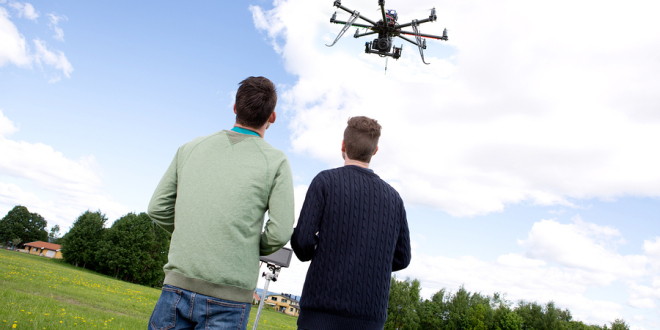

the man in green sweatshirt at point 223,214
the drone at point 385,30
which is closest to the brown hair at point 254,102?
the man in green sweatshirt at point 223,214

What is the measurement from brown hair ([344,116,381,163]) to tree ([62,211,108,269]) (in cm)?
6630

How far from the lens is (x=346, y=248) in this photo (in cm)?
267

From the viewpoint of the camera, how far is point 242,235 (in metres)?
2.27

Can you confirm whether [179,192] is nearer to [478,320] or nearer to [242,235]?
[242,235]

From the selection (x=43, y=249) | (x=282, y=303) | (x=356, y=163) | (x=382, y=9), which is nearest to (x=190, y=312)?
→ (x=356, y=163)

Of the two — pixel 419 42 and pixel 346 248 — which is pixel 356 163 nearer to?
pixel 346 248

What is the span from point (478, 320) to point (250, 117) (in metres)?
78.0

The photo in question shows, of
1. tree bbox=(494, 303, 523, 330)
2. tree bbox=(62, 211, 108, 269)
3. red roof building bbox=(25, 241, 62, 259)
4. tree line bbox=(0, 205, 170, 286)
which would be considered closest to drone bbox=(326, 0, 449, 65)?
tree line bbox=(0, 205, 170, 286)

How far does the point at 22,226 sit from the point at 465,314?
104 meters

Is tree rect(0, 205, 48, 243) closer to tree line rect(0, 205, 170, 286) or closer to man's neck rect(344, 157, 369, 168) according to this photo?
tree line rect(0, 205, 170, 286)

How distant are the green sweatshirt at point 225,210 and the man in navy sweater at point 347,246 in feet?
1.21

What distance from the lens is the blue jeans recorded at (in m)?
2.14

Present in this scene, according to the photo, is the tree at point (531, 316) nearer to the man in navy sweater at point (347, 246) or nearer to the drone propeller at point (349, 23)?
the drone propeller at point (349, 23)

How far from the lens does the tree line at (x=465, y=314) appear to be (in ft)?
202
